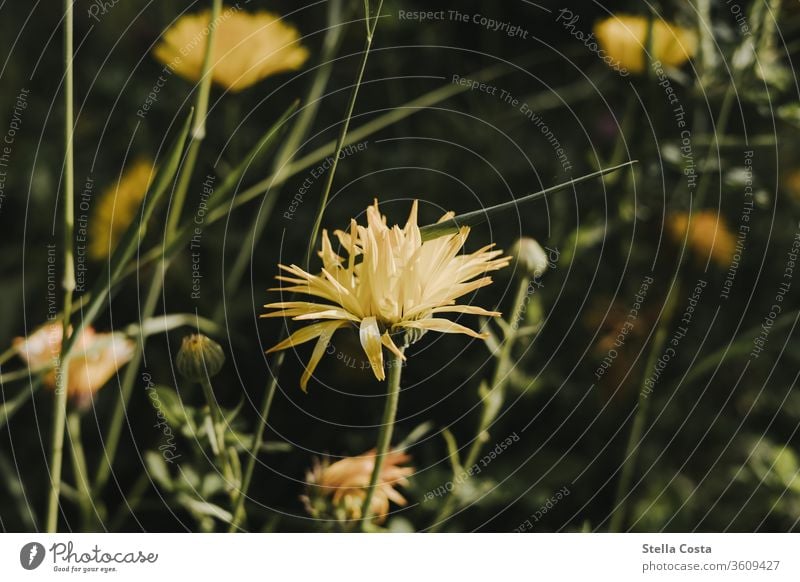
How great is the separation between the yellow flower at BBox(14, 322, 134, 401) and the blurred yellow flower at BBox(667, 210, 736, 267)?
21.6 inches

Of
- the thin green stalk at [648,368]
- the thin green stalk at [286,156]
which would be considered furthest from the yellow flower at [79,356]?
the thin green stalk at [648,368]

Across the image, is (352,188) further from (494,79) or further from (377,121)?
(494,79)

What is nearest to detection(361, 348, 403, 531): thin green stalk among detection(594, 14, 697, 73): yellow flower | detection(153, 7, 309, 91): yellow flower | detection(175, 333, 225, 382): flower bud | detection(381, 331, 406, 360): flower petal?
detection(381, 331, 406, 360): flower petal

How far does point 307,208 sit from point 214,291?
0.14m

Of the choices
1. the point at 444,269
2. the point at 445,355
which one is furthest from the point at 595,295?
the point at 444,269

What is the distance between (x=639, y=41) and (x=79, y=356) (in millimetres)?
555

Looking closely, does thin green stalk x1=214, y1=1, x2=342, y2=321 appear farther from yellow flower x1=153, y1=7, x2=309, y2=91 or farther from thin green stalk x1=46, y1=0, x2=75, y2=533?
thin green stalk x1=46, y1=0, x2=75, y2=533

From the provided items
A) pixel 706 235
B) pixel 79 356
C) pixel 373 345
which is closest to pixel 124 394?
pixel 79 356

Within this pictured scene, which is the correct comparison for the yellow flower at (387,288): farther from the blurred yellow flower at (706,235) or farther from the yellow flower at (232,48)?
the blurred yellow flower at (706,235)

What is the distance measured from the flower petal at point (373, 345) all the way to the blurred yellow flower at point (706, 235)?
19.3 inches

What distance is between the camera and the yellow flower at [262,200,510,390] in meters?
0.42

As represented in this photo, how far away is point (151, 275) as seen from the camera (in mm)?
746

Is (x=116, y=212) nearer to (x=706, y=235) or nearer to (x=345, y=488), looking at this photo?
(x=345, y=488)
